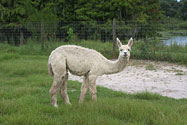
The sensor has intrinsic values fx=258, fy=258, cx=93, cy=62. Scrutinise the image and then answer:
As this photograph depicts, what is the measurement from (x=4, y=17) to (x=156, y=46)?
544 inches

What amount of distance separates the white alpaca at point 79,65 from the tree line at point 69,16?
950 centimetres

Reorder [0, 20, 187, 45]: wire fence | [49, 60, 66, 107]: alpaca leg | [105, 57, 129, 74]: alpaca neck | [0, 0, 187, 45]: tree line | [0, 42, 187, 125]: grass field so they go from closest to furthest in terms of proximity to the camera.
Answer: [0, 42, 187, 125]: grass field
[49, 60, 66, 107]: alpaca leg
[105, 57, 129, 74]: alpaca neck
[0, 20, 187, 45]: wire fence
[0, 0, 187, 45]: tree line

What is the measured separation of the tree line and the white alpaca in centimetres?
950

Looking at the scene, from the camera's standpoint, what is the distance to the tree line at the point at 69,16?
57.2ft

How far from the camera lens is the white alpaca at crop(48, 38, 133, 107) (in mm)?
5531

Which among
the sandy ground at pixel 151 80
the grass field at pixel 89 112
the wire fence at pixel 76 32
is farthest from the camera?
the wire fence at pixel 76 32

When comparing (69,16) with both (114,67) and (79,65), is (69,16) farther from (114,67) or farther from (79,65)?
(79,65)

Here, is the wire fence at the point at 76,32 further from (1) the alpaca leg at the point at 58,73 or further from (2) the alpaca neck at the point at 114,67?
(1) the alpaca leg at the point at 58,73

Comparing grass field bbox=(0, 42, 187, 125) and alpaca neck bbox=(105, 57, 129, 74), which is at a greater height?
alpaca neck bbox=(105, 57, 129, 74)

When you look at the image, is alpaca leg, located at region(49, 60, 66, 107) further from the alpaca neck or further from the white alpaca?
the alpaca neck

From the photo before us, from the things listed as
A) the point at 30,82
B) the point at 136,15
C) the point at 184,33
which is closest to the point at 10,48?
the point at 30,82

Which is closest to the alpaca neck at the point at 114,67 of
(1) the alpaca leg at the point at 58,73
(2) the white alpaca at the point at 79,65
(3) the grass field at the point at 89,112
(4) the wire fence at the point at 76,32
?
(2) the white alpaca at the point at 79,65

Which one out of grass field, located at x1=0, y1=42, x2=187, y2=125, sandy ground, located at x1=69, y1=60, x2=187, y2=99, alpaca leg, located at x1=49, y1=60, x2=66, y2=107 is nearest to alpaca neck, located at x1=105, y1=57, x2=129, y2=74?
grass field, located at x1=0, y1=42, x2=187, y2=125

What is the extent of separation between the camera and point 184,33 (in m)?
13.9
